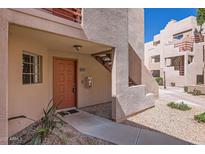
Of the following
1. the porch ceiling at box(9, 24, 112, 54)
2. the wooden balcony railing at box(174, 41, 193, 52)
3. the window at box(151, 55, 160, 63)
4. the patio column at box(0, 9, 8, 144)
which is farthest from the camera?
the window at box(151, 55, 160, 63)

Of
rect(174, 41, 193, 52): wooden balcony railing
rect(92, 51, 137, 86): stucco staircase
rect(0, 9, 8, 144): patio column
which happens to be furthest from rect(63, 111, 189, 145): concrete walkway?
rect(174, 41, 193, 52): wooden balcony railing

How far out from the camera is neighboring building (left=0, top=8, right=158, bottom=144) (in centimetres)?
368

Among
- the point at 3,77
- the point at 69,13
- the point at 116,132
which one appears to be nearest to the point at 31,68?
the point at 69,13

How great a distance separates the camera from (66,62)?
7.59 m

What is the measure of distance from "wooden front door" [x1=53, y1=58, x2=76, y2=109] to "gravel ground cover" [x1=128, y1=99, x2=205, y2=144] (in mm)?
3072

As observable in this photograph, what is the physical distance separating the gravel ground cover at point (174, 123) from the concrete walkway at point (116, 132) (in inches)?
21.6

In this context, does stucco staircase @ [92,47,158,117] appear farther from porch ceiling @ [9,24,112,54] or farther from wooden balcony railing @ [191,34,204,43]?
wooden balcony railing @ [191,34,204,43]

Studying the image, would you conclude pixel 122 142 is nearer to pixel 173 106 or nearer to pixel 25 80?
pixel 25 80

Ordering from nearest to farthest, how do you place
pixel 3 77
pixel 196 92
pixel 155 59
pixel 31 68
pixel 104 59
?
pixel 3 77
pixel 31 68
pixel 104 59
pixel 196 92
pixel 155 59

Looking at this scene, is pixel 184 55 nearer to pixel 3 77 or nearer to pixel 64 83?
pixel 64 83

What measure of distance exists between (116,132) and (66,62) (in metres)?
4.17

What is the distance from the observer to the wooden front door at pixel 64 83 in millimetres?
7148
